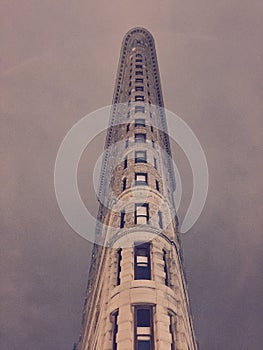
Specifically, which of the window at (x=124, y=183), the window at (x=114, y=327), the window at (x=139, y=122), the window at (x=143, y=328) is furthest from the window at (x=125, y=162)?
the window at (x=143, y=328)

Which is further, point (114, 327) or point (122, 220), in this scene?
point (122, 220)

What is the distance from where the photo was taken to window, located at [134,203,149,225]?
41.8 meters

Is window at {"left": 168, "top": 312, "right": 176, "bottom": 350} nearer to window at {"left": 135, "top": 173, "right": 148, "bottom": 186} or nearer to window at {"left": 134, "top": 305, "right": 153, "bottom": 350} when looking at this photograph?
window at {"left": 134, "top": 305, "right": 153, "bottom": 350}

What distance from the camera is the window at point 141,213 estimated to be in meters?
41.8

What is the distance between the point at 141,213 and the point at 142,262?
21.0ft

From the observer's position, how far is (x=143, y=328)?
31.8 metres

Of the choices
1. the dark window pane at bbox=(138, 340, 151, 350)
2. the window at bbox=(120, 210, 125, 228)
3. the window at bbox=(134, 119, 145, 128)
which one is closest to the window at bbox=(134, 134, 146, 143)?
the window at bbox=(134, 119, 145, 128)

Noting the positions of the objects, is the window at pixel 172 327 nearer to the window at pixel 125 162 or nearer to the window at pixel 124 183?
the window at pixel 124 183

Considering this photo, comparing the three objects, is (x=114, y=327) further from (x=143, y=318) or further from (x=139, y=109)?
(x=139, y=109)

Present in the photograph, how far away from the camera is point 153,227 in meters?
40.6

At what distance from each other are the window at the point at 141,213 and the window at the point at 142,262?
329 centimetres

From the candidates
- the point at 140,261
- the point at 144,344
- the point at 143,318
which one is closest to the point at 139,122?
the point at 140,261

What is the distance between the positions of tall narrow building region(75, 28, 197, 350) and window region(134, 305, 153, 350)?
71 mm

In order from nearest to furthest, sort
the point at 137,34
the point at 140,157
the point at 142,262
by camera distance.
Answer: the point at 142,262
the point at 140,157
the point at 137,34
